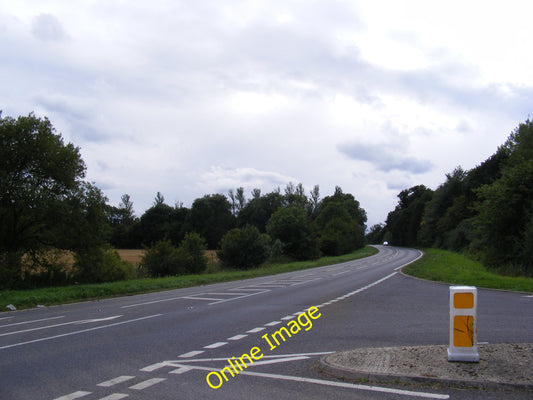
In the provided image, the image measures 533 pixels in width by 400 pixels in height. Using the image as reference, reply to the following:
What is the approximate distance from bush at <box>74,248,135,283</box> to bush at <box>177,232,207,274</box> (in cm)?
667

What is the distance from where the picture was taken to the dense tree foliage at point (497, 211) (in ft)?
98.3

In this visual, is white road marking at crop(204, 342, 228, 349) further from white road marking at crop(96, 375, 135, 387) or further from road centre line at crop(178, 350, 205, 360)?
white road marking at crop(96, 375, 135, 387)

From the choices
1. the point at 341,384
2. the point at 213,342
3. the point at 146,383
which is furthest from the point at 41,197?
the point at 341,384

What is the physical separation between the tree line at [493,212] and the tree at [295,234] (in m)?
21.4

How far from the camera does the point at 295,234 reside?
70.4 m

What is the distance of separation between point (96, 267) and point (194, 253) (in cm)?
1029

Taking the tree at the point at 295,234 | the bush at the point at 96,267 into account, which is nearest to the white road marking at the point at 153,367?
the bush at the point at 96,267

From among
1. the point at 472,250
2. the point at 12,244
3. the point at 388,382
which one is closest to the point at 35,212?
the point at 12,244

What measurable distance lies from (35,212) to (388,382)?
82.7 feet

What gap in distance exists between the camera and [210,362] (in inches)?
276

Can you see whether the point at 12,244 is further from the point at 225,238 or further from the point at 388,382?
the point at 388,382

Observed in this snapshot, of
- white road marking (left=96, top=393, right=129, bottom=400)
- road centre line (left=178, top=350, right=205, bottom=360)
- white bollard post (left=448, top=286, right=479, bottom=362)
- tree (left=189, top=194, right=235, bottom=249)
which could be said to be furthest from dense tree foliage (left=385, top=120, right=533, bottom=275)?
tree (left=189, top=194, right=235, bottom=249)

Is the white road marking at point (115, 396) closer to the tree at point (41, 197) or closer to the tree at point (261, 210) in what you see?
the tree at point (41, 197)

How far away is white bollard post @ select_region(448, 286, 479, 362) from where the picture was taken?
20.4 ft
